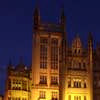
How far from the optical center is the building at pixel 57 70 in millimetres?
67188

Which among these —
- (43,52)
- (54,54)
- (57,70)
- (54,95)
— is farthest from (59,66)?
(54,95)

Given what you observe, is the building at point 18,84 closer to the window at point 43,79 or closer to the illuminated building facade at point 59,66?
the illuminated building facade at point 59,66

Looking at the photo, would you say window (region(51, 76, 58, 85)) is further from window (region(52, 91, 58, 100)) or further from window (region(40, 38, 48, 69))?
window (region(40, 38, 48, 69))

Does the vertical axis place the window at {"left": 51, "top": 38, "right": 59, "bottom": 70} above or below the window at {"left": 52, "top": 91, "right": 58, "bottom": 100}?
above

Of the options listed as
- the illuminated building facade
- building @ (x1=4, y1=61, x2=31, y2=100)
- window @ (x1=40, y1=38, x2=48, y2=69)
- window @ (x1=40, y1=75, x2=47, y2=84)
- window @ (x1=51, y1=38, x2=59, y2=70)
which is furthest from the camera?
building @ (x1=4, y1=61, x2=31, y2=100)

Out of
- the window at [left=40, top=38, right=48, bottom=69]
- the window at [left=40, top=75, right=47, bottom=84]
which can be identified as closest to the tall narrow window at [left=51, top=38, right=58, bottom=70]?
the window at [left=40, top=38, right=48, bottom=69]

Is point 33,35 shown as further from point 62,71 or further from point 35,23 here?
point 62,71

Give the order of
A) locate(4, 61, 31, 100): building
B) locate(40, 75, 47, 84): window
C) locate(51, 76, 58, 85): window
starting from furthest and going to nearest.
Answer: locate(4, 61, 31, 100): building < locate(51, 76, 58, 85): window < locate(40, 75, 47, 84): window

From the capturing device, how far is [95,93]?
68.0 meters

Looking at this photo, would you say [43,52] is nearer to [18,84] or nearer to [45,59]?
[45,59]

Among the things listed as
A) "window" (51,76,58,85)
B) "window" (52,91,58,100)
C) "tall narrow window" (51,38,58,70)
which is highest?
"tall narrow window" (51,38,58,70)

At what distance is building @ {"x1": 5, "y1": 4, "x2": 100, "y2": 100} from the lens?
67.2m

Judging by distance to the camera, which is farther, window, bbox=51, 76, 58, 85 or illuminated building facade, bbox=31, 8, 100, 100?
window, bbox=51, 76, 58, 85

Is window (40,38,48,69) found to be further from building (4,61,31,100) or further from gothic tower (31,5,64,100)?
building (4,61,31,100)
